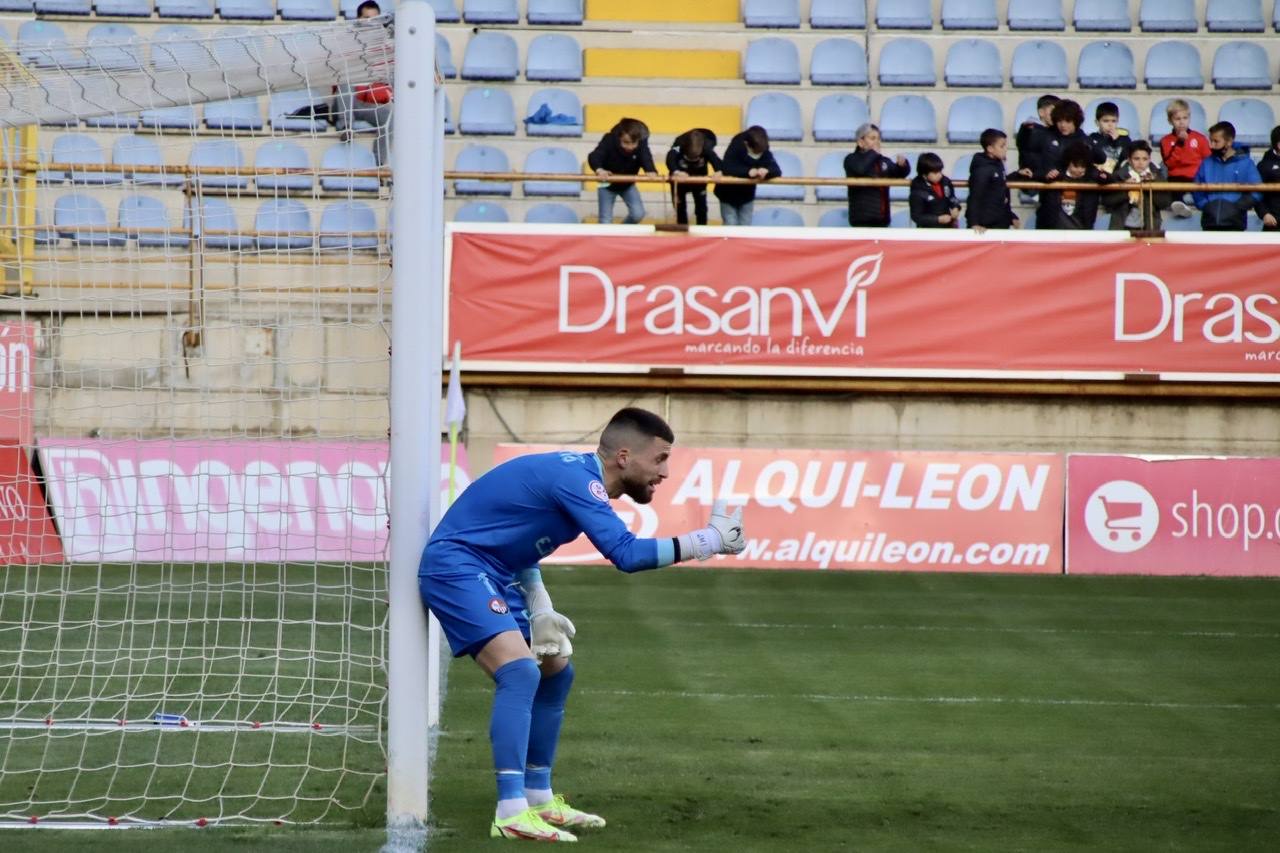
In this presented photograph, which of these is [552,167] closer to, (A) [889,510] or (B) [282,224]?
(B) [282,224]

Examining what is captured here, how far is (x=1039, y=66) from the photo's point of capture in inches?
817

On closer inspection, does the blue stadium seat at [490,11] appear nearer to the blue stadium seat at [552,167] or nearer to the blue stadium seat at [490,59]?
the blue stadium seat at [490,59]

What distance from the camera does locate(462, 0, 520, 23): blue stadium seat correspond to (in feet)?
69.5

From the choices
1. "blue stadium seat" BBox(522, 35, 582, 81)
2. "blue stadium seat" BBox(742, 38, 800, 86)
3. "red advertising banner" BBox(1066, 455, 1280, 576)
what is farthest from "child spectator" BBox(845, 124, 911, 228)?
"blue stadium seat" BBox(522, 35, 582, 81)

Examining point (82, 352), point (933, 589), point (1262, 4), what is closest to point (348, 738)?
point (933, 589)

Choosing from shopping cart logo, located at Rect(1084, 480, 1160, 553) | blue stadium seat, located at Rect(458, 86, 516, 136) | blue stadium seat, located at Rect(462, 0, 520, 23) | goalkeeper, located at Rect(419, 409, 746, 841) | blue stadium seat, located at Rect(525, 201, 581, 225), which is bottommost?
shopping cart logo, located at Rect(1084, 480, 1160, 553)

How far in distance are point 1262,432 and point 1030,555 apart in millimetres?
3168

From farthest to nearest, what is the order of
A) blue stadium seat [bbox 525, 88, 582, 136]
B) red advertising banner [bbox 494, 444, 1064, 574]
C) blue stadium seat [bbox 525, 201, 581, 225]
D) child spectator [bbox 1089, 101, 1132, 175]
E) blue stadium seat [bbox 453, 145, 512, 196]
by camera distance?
blue stadium seat [bbox 525, 88, 582, 136] → blue stadium seat [bbox 453, 145, 512, 196] → blue stadium seat [bbox 525, 201, 581, 225] → child spectator [bbox 1089, 101, 1132, 175] → red advertising banner [bbox 494, 444, 1064, 574]

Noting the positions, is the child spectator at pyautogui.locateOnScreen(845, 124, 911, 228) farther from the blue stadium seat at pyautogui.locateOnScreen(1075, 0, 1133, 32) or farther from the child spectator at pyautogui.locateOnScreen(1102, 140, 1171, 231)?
the blue stadium seat at pyautogui.locateOnScreen(1075, 0, 1133, 32)

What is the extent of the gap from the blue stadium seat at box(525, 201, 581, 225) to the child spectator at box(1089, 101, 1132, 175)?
6.13 meters

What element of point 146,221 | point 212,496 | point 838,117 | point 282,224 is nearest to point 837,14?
point 838,117

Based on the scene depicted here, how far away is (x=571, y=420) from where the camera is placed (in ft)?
55.8

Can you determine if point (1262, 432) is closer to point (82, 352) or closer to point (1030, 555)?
point (1030, 555)

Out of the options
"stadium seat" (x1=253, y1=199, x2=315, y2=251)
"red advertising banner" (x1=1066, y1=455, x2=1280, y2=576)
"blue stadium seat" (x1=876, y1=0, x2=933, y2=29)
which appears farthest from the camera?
"blue stadium seat" (x1=876, y1=0, x2=933, y2=29)
